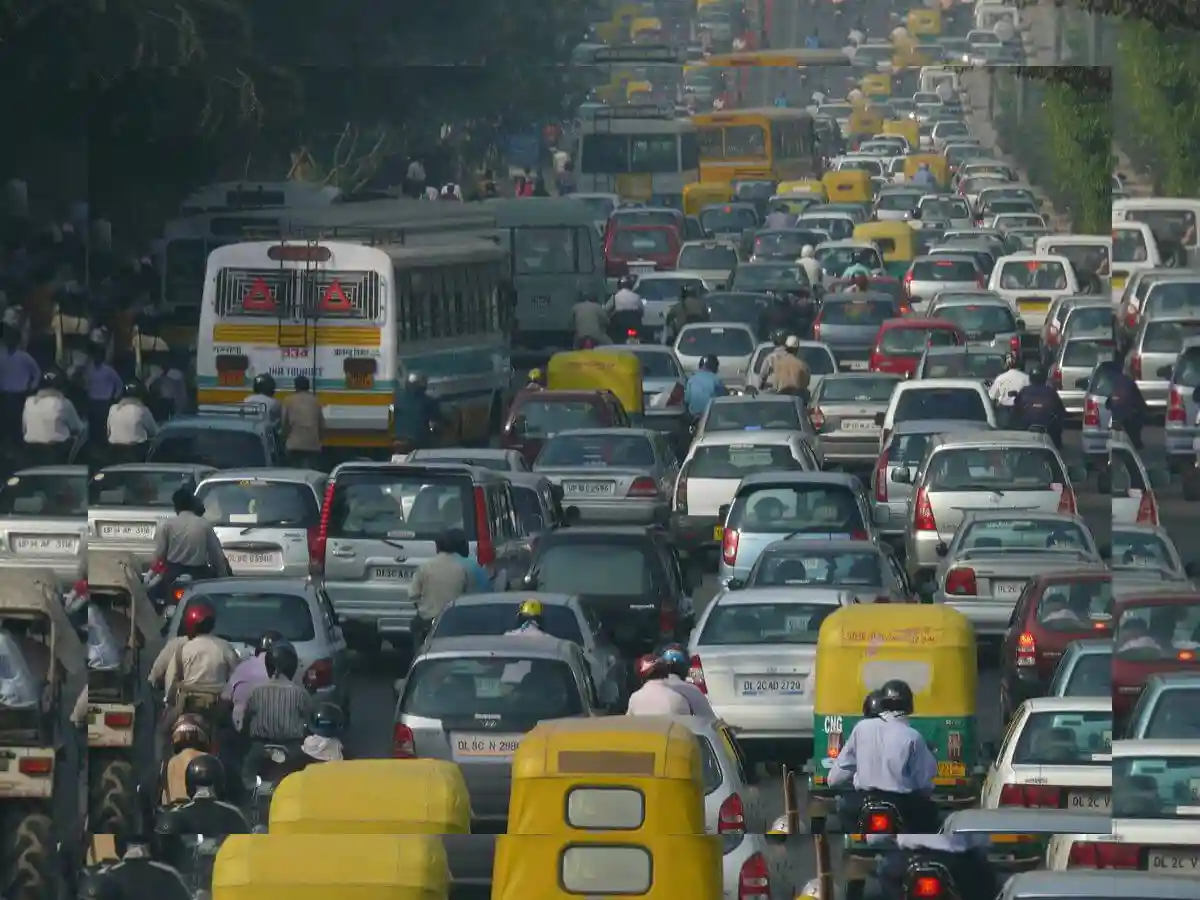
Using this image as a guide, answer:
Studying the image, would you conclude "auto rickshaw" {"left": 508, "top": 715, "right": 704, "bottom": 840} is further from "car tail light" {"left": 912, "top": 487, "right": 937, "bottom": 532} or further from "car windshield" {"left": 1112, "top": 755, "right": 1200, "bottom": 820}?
"car tail light" {"left": 912, "top": 487, "right": 937, "bottom": 532}

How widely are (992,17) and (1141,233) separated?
4.52 m

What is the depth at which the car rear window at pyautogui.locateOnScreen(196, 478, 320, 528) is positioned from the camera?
23.5 m

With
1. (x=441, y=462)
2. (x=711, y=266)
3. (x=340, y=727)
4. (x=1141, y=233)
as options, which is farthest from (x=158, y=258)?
(x=711, y=266)

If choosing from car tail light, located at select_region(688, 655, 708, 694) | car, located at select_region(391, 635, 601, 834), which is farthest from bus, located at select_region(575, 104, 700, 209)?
car, located at select_region(391, 635, 601, 834)

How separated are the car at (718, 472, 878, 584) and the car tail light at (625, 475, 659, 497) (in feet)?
1.78

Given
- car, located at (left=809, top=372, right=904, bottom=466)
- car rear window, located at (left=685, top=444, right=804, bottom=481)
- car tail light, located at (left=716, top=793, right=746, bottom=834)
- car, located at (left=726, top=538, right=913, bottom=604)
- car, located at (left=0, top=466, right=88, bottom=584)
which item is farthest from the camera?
car, located at (left=809, top=372, right=904, bottom=466)

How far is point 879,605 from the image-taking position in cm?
2402

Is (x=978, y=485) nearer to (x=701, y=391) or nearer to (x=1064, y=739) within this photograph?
(x=701, y=391)

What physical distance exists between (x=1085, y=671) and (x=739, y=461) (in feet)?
22.7

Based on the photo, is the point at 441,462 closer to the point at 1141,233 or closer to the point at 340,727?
the point at 340,727

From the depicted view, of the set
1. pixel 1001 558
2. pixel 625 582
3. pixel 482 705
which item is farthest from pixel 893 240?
pixel 482 705

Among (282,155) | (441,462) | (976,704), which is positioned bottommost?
(976,704)

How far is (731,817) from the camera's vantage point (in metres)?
20.3

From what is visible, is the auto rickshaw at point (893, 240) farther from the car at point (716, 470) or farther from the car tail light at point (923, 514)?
the car tail light at point (923, 514)
